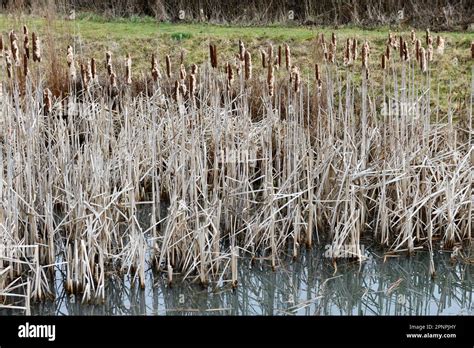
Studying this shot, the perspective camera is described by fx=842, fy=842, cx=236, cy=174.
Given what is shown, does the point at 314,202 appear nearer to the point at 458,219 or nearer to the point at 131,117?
the point at 458,219

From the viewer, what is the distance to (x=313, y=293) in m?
5.59

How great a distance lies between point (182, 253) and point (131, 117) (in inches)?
72.1

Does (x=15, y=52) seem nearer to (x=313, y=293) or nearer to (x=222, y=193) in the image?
(x=222, y=193)

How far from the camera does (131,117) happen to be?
22.9 ft

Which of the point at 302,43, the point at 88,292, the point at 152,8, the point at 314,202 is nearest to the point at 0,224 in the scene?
the point at 88,292

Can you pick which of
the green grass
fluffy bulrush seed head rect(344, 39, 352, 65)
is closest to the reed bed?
fluffy bulrush seed head rect(344, 39, 352, 65)

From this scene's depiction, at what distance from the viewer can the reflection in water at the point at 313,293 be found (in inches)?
208

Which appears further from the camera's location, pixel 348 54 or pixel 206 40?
pixel 206 40

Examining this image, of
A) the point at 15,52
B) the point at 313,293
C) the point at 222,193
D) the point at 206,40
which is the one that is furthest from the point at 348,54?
the point at 206,40

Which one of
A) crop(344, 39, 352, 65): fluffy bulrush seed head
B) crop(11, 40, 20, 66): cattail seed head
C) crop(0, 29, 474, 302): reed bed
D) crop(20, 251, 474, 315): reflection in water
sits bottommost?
crop(20, 251, 474, 315): reflection in water

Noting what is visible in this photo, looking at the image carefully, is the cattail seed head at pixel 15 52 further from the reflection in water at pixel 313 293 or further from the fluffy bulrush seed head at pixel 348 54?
the fluffy bulrush seed head at pixel 348 54

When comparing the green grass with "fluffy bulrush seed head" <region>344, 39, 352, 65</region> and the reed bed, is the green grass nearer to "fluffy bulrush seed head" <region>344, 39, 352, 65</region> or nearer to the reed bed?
the reed bed

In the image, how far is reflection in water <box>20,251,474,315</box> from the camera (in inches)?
208

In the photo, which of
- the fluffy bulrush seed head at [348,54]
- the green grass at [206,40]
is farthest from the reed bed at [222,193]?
the green grass at [206,40]
